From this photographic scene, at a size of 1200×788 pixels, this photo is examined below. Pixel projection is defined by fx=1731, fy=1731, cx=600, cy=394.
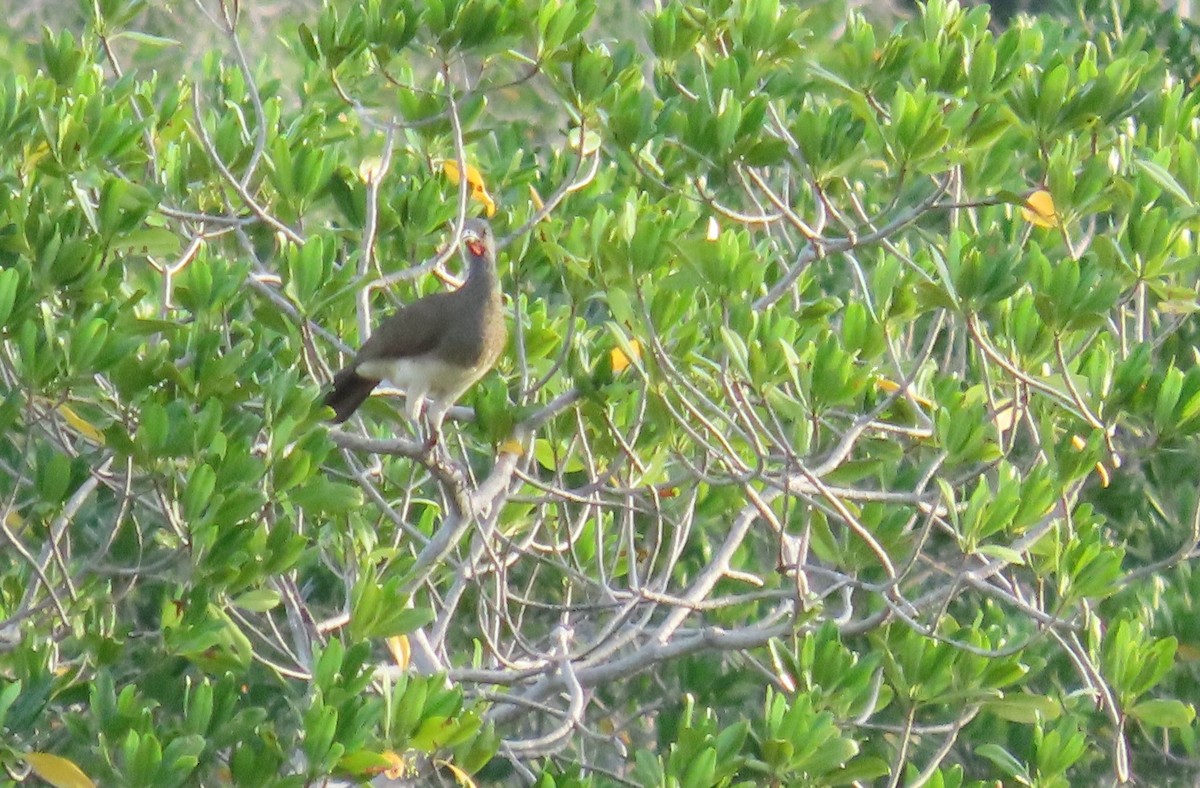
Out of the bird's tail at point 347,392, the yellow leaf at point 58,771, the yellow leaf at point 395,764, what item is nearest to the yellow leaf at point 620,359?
the bird's tail at point 347,392

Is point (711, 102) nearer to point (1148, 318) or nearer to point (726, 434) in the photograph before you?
point (726, 434)

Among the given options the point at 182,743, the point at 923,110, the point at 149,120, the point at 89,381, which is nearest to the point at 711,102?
the point at 923,110

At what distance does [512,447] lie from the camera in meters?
3.84

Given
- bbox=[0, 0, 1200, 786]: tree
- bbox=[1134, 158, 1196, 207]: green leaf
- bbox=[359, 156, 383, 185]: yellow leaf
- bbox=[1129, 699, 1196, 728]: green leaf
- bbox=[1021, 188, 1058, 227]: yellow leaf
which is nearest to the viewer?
bbox=[0, 0, 1200, 786]: tree

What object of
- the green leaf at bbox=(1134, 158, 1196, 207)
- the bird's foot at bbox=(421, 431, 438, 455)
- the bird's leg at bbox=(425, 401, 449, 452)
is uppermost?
the green leaf at bbox=(1134, 158, 1196, 207)

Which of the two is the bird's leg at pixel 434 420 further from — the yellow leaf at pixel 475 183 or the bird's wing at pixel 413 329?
the yellow leaf at pixel 475 183

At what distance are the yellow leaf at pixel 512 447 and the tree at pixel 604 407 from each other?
0.03 metres

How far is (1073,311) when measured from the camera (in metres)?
3.52

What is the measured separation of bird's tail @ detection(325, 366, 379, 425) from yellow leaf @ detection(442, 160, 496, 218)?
540 millimetres

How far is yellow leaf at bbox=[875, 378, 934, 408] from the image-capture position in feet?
12.8

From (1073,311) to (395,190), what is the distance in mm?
1759

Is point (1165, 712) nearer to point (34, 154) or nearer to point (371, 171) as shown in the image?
point (371, 171)

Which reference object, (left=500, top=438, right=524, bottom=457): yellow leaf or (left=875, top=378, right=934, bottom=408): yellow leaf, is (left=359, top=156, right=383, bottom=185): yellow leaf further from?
(left=875, top=378, right=934, bottom=408): yellow leaf

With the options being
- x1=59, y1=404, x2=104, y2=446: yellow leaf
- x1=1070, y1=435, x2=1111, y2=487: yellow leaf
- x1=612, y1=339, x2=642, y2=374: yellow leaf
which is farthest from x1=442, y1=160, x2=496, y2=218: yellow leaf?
x1=1070, y1=435, x2=1111, y2=487: yellow leaf
